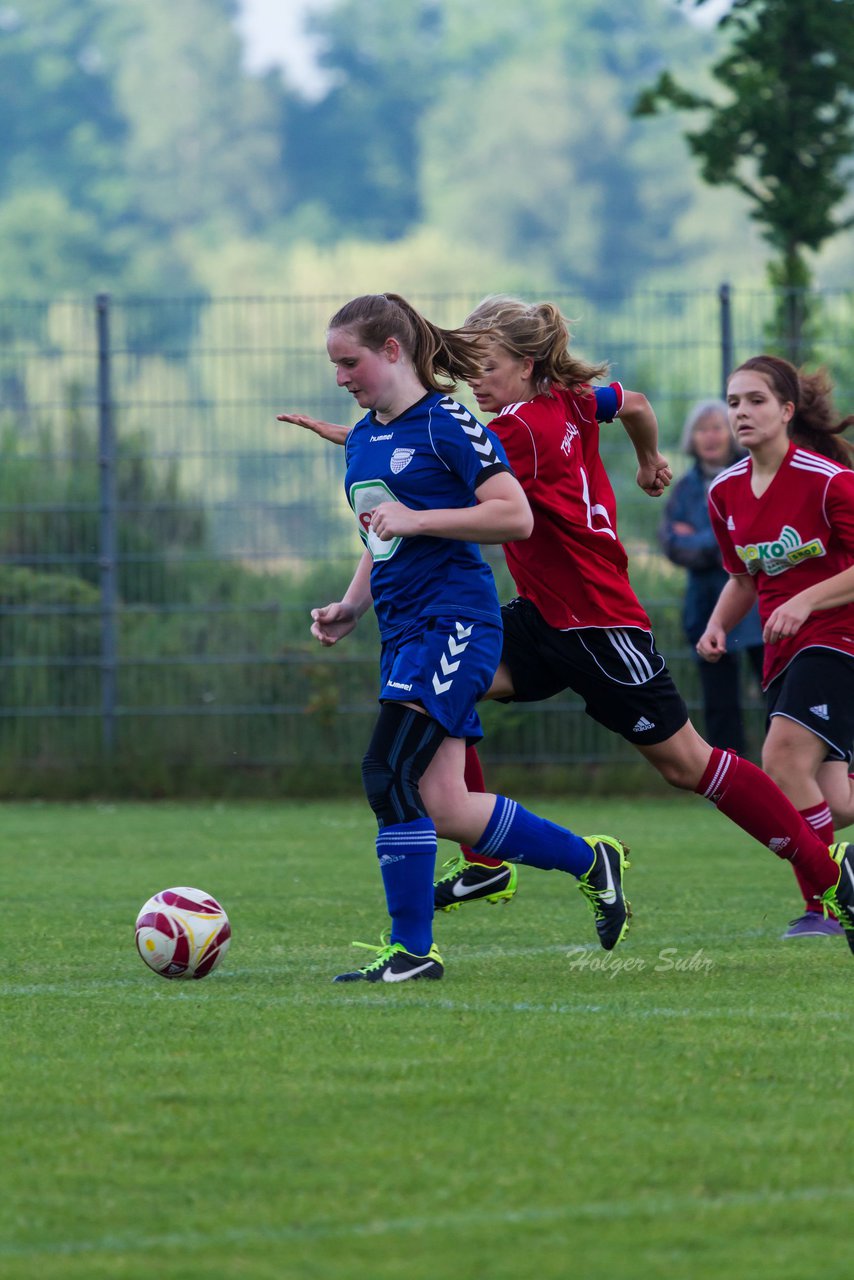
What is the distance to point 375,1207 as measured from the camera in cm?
313

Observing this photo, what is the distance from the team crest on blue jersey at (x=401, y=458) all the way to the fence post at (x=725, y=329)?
7.35 meters

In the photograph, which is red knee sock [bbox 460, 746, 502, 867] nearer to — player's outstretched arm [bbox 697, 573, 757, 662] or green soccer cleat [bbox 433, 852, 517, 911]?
green soccer cleat [bbox 433, 852, 517, 911]

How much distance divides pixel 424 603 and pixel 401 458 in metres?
0.38

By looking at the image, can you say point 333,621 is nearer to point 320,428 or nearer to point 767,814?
point 320,428

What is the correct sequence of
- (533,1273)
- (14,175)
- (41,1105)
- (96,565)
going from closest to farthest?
(533,1273) < (41,1105) < (96,565) < (14,175)

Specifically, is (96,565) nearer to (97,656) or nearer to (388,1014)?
(97,656)

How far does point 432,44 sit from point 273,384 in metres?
82.9

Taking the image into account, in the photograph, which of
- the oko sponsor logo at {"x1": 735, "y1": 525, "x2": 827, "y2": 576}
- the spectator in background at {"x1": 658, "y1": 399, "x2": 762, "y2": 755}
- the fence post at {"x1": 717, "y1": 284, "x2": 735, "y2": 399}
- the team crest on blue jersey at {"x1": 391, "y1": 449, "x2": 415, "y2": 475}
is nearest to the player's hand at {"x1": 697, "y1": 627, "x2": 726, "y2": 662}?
the oko sponsor logo at {"x1": 735, "y1": 525, "x2": 827, "y2": 576}

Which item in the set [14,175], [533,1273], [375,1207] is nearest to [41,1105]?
[375,1207]

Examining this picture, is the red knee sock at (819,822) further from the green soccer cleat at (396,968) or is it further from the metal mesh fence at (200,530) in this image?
the metal mesh fence at (200,530)

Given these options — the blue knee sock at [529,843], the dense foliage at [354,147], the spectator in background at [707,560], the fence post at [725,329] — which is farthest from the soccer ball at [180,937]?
the dense foliage at [354,147]

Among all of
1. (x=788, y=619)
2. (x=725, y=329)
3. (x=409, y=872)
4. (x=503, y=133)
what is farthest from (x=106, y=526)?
(x=503, y=133)

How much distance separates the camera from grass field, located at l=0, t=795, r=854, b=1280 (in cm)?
297

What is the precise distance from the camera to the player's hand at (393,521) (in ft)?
16.5
